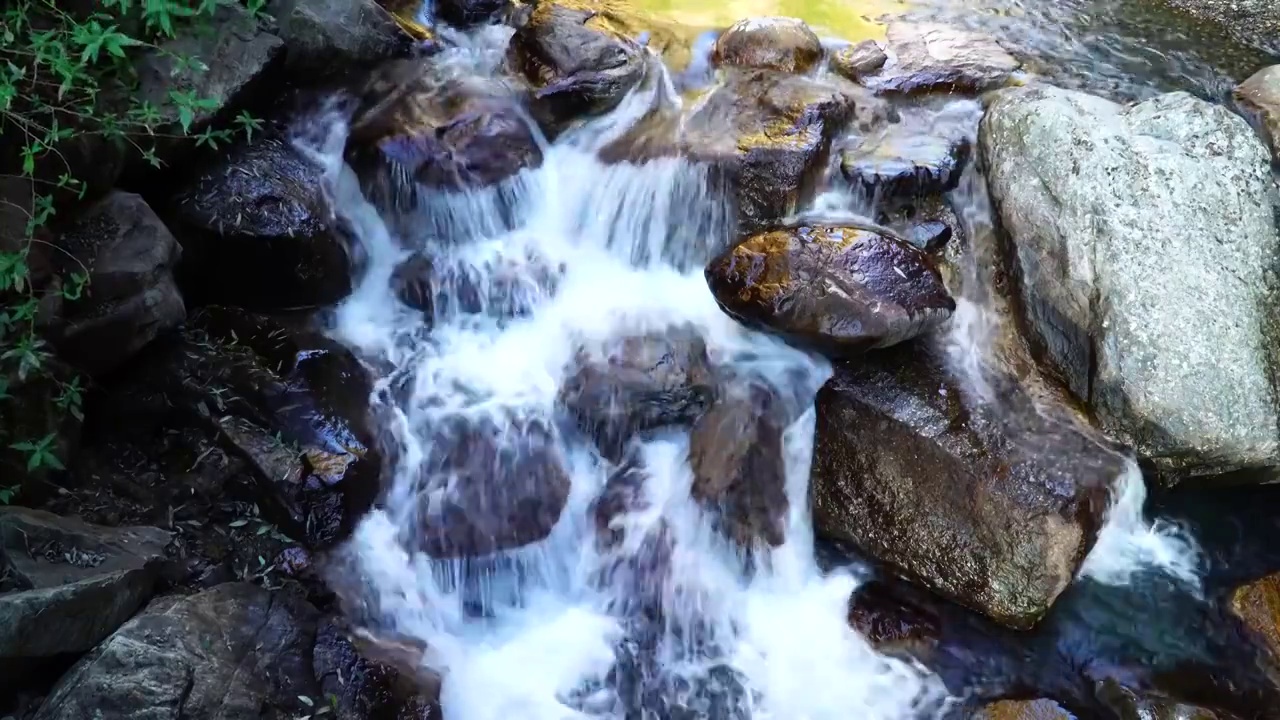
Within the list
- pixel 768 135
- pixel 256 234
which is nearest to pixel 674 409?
pixel 768 135

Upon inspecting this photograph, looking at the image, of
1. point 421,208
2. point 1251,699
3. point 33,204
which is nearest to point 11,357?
point 33,204

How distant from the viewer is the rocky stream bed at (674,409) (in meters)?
4.09

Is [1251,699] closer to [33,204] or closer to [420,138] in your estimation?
[420,138]

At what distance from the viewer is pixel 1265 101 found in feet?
19.0

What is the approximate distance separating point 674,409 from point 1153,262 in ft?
8.84

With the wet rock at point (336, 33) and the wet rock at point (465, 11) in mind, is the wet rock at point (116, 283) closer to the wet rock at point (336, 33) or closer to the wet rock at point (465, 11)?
the wet rock at point (336, 33)

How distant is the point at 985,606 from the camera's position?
4.23 m

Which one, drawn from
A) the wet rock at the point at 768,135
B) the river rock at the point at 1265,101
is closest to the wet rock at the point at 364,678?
the wet rock at the point at 768,135

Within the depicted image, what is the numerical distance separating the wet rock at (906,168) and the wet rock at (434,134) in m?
2.08

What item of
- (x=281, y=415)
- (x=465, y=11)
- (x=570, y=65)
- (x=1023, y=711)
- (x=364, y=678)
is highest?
(x=465, y=11)

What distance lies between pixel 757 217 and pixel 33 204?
12.3ft

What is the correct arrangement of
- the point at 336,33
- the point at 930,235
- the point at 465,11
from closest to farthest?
the point at 930,235 → the point at 336,33 → the point at 465,11

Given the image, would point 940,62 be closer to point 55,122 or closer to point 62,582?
point 55,122

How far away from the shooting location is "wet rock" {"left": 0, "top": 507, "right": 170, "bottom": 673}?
2.96 metres
